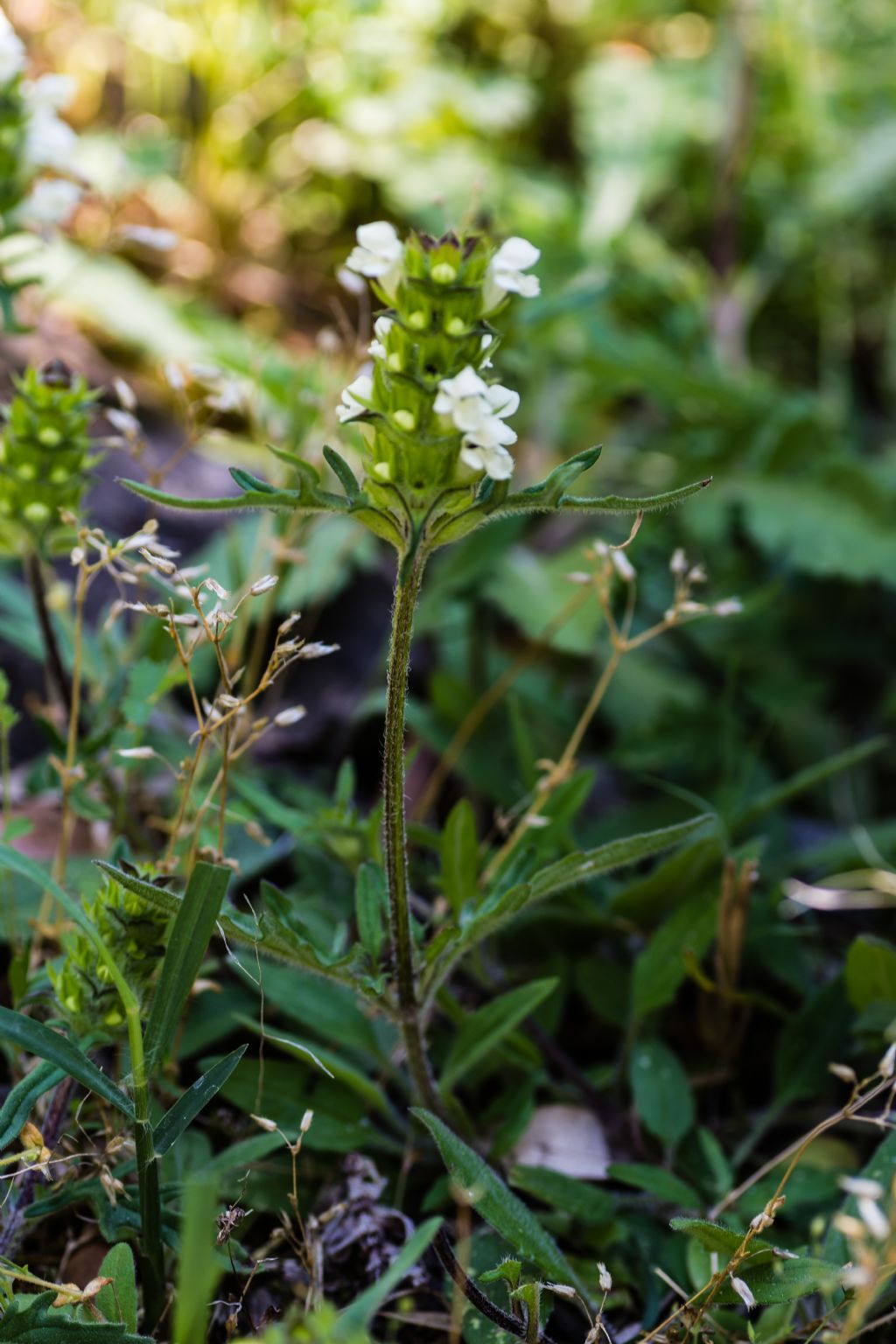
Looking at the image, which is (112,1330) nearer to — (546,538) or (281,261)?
(546,538)

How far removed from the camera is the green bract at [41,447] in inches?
57.6

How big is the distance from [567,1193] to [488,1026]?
22 centimetres

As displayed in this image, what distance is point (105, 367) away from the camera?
289 centimetres

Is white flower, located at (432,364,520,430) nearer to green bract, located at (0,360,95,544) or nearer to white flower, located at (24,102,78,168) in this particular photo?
green bract, located at (0,360,95,544)

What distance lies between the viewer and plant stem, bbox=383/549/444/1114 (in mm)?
1143

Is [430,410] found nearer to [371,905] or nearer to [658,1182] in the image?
[371,905]

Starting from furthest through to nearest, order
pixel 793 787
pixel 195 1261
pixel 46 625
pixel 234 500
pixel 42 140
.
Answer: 1. pixel 793 787
2. pixel 42 140
3. pixel 46 625
4. pixel 234 500
5. pixel 195 1261

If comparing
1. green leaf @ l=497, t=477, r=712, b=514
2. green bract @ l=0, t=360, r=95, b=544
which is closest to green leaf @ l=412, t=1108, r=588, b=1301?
green leaf @ l=497, t=477, r=712, b=514

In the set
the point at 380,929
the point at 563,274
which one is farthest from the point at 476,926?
the point at 563,274

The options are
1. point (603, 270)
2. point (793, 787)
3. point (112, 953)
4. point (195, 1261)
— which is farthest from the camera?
point (603, 270)

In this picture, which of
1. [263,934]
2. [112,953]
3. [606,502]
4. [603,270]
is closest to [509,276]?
[606,502]

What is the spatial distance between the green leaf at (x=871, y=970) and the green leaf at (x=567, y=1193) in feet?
1.55

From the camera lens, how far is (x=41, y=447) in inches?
58.1

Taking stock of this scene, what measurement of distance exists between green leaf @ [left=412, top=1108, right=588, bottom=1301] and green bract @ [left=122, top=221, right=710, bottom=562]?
0.64 meters
